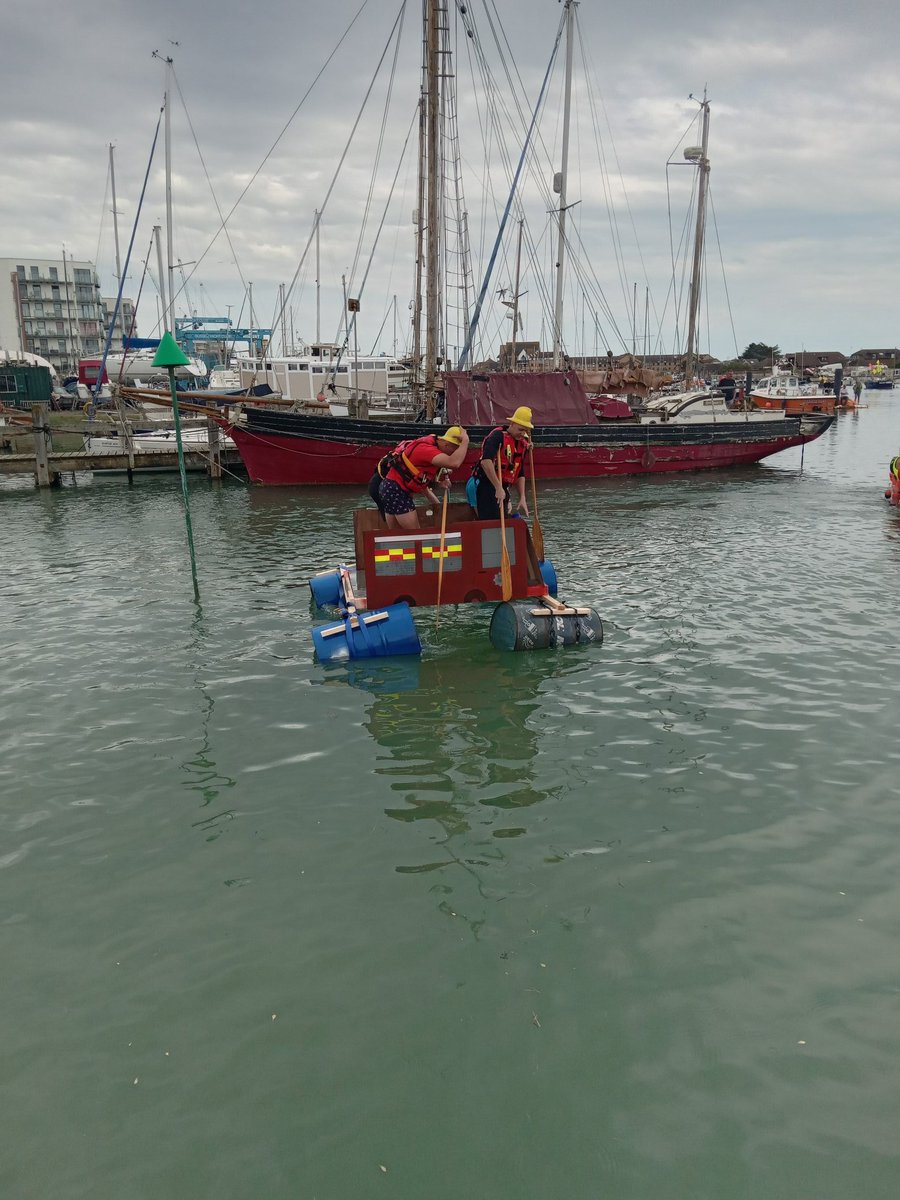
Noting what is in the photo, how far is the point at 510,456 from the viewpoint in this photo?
31.5 feet

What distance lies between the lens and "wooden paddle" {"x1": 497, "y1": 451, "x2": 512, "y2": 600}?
30.9ft

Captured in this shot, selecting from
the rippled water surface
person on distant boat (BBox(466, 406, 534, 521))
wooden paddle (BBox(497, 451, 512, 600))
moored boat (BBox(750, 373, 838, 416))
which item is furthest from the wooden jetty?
moored boat (BBox(750, 373, 838, 416))

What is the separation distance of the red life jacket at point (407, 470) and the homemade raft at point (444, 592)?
23.6 inches

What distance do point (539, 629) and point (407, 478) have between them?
7.99ft

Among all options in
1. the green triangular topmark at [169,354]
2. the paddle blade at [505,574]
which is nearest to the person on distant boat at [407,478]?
the paddle blade at [505,574]

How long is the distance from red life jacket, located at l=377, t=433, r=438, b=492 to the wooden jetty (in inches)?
747

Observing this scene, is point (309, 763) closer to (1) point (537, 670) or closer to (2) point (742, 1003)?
(1) point (537, 670)

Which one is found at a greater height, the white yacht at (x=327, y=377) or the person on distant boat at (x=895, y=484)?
the white yacht at (x=327, y=377)

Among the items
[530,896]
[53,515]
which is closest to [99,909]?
[530,896]

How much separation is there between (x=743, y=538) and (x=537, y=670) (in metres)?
9.98

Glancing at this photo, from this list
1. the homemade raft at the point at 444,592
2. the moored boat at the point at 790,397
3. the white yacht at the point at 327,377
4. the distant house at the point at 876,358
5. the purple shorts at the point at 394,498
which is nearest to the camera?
the homemade raft at the point at 444,592

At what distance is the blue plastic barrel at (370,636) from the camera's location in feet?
29.5

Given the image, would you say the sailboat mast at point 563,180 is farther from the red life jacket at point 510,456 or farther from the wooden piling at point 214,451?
the red life jacket at point 510,456

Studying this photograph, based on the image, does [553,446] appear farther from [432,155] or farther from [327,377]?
[327,377]
